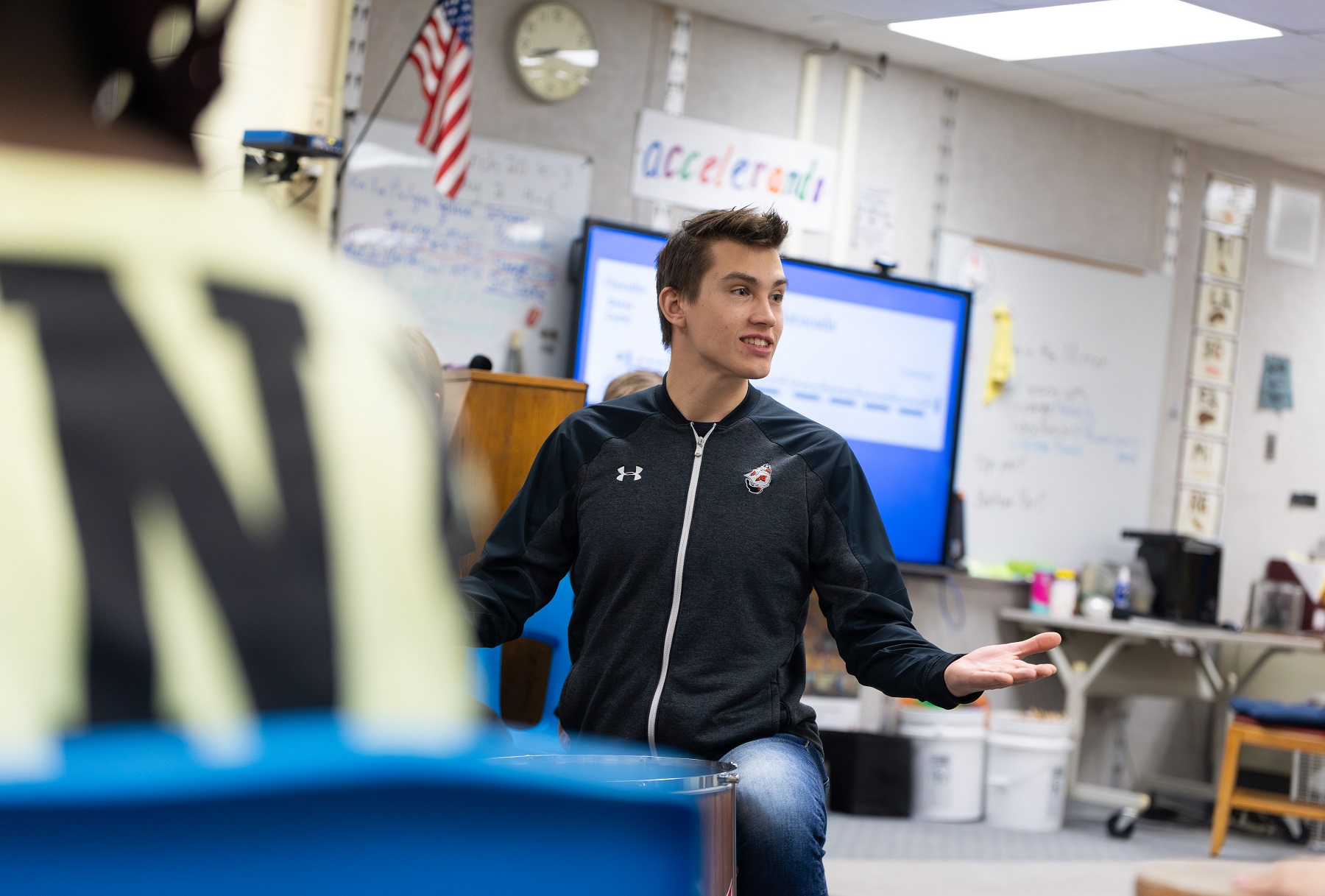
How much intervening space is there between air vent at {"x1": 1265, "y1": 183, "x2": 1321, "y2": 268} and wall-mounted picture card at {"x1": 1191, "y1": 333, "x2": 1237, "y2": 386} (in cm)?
58

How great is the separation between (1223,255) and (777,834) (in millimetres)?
5696

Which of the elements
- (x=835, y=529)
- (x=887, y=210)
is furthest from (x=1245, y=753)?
(x=835, y=529)

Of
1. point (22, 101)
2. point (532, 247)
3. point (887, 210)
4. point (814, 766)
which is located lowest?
point (814, 766)

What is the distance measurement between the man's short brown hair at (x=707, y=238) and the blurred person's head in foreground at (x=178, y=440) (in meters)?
1.91

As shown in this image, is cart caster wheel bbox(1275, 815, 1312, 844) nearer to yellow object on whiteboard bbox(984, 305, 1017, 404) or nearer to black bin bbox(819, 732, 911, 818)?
black bin bbox(819, 732, 911, 818)

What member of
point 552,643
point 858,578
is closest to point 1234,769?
point 552,643

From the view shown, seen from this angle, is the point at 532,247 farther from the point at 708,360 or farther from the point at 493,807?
the point at 493,807

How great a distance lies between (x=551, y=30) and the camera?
16.3 feet

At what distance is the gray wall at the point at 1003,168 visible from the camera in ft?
16.5

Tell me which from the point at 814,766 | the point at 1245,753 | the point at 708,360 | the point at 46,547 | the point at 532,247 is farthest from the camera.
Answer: the point at 1245,753

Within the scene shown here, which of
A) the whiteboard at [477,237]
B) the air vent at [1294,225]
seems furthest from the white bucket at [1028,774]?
the air vent at [1294,225]

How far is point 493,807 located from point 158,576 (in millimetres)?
116

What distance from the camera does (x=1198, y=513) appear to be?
6.71m

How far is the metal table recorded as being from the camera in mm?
5539
